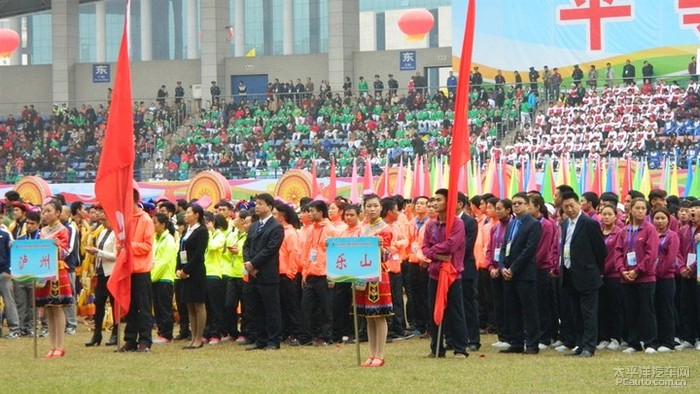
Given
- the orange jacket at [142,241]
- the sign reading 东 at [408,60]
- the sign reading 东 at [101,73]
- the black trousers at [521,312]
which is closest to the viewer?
the black trousers at [521,312]

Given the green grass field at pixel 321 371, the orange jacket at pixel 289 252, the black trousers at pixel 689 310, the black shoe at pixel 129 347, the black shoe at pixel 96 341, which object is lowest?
the black shoe at pixel 96 341

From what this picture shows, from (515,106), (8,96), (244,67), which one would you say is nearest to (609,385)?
(515,106)

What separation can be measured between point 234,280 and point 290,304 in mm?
809

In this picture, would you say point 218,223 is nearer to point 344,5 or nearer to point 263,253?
point 263,253

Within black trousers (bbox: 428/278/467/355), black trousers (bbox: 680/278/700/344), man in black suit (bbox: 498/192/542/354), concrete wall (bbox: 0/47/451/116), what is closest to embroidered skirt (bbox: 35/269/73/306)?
black trousers (bbox: 428/278/467/355)

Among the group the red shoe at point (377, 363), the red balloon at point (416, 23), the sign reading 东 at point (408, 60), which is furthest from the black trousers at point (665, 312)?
the red balloon at point (416, 23)

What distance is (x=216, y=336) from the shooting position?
1633 cm

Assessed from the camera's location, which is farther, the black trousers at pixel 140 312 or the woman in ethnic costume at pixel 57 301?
the black trousers at pixel 140 312

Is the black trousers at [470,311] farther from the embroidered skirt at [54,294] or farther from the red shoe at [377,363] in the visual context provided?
the embroidered skirt at [54,294]

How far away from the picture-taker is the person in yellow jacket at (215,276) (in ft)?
53.4

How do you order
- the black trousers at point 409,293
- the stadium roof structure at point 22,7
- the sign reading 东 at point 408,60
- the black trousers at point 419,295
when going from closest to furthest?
1. the black trousers at point 419,295
2. the black trousers at point 409,293
3. the sign reading 东 at point 408,60
4. the stadium roof structure at point 22,7

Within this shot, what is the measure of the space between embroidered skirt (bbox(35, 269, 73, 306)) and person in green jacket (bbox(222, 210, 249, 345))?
229 centimetres

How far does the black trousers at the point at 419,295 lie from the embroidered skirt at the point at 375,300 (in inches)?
137

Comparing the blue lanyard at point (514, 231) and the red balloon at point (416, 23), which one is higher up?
the red balloon at point (416, 23)
